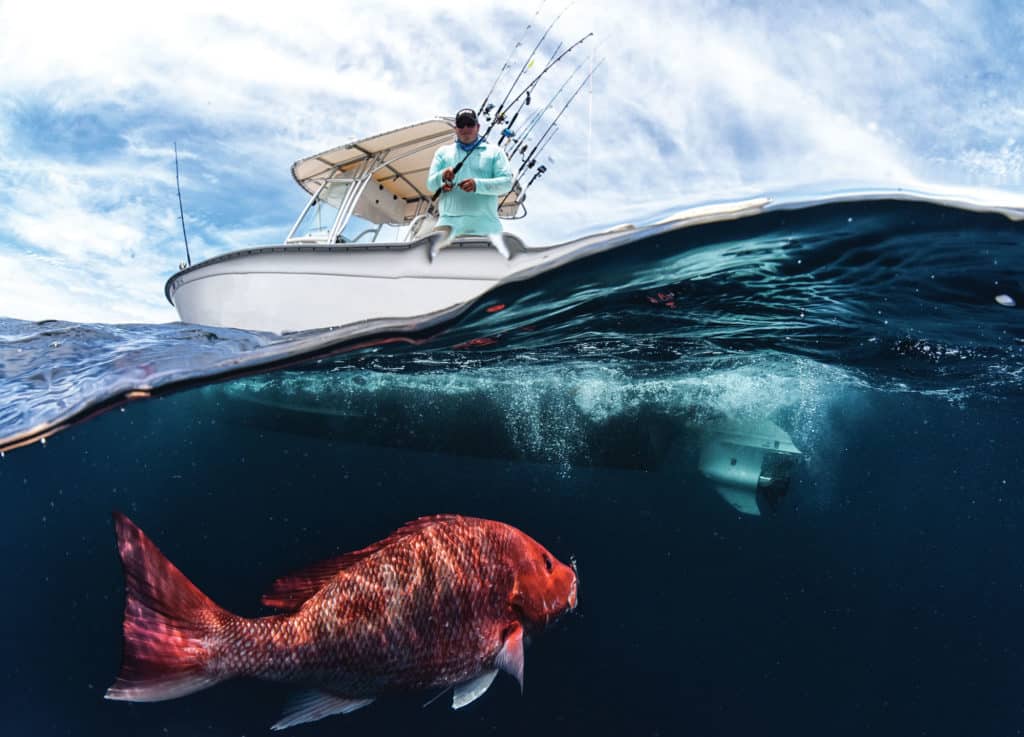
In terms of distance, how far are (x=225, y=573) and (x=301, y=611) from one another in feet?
84.2

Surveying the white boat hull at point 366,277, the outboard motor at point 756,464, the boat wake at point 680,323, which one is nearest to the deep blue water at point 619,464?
A: the boat wake at point 680,323

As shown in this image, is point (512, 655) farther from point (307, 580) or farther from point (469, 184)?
point (469, 184)

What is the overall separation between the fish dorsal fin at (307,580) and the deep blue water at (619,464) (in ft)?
11.5

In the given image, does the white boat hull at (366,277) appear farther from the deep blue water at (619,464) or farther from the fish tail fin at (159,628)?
the fish tail fin at (159,628)

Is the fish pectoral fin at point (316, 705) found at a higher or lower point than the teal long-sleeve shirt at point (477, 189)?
lower

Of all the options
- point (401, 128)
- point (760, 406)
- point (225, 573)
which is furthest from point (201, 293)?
point (225, 573)

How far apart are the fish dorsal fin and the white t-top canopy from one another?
6.84 meters

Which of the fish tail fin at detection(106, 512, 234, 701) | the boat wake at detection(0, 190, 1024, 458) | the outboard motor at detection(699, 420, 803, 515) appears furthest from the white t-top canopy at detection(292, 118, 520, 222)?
the outboard motor at detection(699, 420, 803, 515)

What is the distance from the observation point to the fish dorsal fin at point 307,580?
3674mm

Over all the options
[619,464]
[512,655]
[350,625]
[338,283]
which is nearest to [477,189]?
[338,283]

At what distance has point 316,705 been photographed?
3.45 m

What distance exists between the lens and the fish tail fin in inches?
127

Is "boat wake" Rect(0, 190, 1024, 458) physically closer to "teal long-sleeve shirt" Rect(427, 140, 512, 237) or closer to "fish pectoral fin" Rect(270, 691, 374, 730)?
"teal long-sleeve shirt" Rect(427, 140, 512, 237)

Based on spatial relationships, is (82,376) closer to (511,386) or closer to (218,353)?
(218,353)
